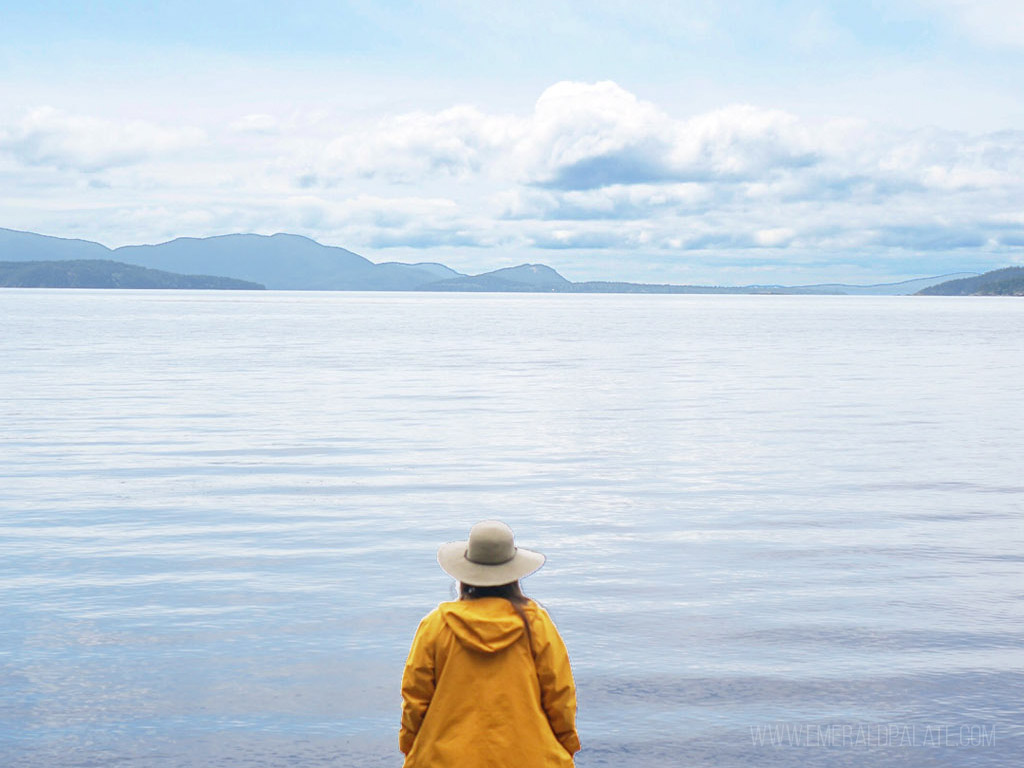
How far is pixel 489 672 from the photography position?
18.0ft

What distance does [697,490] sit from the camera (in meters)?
22.8

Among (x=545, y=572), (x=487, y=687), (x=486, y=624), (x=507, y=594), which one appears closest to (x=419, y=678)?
(x=487, y=687)

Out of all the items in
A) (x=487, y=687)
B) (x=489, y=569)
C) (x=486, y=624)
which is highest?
(x=489, y=569)

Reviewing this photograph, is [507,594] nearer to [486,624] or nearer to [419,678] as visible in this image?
[486,624]

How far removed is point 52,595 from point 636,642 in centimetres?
728

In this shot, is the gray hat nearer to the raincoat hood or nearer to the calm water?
the raincoat hood

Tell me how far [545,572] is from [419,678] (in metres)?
10.4

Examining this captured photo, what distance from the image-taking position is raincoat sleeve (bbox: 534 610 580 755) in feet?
18.1

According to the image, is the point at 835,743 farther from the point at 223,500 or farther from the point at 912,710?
the point at 223,500

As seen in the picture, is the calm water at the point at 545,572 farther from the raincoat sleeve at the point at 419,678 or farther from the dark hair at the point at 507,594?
the dark hair at the point at 507,594

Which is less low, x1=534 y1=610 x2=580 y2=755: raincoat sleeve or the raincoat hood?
the raincoat hood

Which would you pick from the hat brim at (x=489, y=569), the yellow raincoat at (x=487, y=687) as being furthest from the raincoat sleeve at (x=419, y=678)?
the hat brim at (x=489, y=569)

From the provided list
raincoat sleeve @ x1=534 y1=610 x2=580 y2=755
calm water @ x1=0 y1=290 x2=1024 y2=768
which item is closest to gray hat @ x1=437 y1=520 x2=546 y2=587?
raincoat sleeve @ x1=534 y1=610 x2=580 y2=755

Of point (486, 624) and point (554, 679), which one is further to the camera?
point (554, 679)
